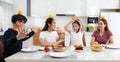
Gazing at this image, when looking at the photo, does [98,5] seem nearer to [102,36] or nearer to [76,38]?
[102,36]

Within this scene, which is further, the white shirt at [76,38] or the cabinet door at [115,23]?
the cabinet door at [115,23]

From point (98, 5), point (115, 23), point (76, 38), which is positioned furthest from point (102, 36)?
point (98, 5)

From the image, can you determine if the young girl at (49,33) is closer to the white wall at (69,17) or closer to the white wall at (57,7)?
the white wall at (69,17)

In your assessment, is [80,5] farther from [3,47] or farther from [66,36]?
[3,47]

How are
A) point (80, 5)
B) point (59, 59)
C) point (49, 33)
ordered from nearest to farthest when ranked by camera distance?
point (59, 59) → point (49, 33) → point (80, 5)

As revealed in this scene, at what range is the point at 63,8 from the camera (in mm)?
5504


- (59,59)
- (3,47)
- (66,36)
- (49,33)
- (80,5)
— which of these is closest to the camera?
(59,59)

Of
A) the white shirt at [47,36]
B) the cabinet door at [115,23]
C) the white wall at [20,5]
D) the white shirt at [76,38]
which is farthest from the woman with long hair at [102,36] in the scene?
the white wall at [20,5]

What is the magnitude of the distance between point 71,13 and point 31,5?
122 centimetres

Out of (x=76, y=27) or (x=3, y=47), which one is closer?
(x=3, y=47)

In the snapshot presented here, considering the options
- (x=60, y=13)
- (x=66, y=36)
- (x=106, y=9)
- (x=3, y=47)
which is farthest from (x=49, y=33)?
(x=106, y=9)

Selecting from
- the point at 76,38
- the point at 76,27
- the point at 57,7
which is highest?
the point at 57,7

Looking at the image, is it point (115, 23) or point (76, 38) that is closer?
point (76, 38)

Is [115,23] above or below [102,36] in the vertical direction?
above
